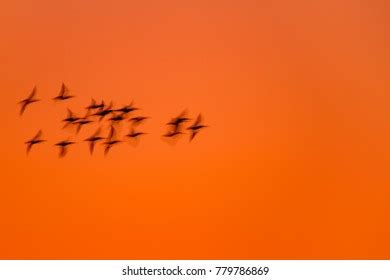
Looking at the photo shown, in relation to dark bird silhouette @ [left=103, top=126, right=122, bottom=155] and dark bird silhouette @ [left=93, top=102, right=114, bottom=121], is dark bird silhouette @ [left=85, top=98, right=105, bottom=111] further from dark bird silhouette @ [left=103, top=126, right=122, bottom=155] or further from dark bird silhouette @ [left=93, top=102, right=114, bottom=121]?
dark bird silhouette @ [left=103, top=126, right=122, bottom=155]

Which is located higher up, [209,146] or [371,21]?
[371,21]

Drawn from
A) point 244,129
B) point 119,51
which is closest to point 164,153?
point 244,129

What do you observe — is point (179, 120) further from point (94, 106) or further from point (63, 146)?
point (63, 146)

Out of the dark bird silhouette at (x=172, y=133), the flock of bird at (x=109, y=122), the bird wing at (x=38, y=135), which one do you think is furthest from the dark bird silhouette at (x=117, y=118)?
the bird wing at (x=38, y=135)

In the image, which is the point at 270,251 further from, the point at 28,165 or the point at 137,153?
the point at 28,165

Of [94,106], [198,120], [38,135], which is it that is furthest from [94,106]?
[198,120]
